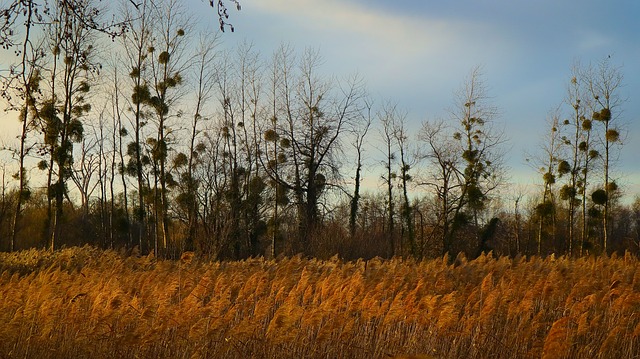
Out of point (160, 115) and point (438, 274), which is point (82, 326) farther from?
point (160, 115)

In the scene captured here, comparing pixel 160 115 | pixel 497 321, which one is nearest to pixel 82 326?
pixel 497 321

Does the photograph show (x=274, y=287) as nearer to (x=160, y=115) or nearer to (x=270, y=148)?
(x=160, y=115)

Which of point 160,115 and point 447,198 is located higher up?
point 160,115

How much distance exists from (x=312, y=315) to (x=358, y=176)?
28.1 meters

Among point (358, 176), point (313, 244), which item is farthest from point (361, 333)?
point (358, 176)

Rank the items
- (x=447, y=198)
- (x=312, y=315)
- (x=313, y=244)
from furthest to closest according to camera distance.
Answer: (x=447, y=198) → (x=313, y=244) → (x=312, y=315)

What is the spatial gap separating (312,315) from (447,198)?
2582cm

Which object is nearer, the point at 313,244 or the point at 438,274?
the point at 438,274

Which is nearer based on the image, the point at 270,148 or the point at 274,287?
Result: the point at 274,287

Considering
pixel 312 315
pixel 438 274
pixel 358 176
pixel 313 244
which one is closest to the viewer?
pixel 312 315

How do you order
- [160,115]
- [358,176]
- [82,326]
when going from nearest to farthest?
[82,326]
[160,115]
[358,176]

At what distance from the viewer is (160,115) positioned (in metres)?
29.4

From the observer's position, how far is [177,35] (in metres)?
29.4

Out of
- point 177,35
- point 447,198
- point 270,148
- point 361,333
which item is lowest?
point 361,333
